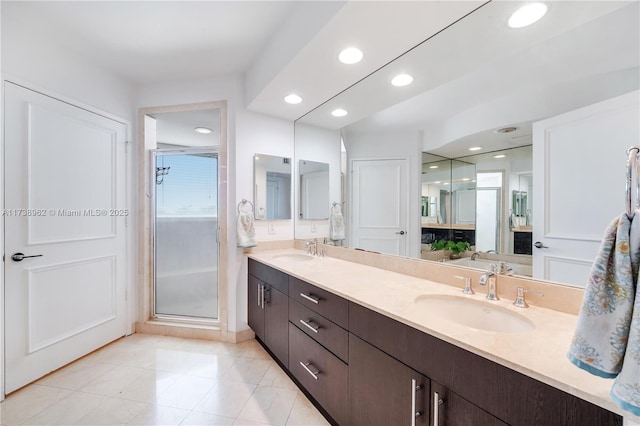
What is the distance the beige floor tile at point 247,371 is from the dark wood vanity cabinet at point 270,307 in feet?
0.47

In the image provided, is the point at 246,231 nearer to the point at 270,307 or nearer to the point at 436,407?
the point at 270,307

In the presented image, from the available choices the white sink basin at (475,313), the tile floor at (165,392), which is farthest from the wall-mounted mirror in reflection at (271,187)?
the white sink basin at (475,313)

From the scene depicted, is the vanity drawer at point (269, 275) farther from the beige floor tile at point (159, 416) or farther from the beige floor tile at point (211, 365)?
the beige floor tile at point (159, 416)

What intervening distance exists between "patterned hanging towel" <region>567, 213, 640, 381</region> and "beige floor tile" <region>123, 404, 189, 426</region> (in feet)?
6.24

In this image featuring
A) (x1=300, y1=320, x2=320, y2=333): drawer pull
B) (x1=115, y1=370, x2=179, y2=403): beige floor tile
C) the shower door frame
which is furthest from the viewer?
the shower door frame

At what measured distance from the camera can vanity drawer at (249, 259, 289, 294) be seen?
1891mm

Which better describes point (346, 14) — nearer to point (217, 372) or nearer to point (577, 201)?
point (577, 201)

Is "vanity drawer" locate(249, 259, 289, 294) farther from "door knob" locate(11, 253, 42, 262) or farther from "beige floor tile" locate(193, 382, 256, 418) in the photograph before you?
"door knob" locate(11, 253, 42, 262)

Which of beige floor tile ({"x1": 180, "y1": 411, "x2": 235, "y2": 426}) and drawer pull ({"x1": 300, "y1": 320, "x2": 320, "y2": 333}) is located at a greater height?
drawer pull ({"x1": 300, "y1": 320, "x2": 320, "y2": 333})

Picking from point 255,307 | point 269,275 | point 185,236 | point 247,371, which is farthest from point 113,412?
point 185,236

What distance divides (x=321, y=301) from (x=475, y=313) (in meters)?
0.75

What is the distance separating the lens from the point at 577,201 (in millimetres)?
1071

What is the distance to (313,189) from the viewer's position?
2.63 m

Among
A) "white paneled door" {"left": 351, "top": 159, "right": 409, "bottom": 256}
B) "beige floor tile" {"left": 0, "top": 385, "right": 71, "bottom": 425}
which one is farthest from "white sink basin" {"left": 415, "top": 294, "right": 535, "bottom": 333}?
"beige floor tile" {"left": 0, "top": 385, "right": 71, "bottom": 425}
